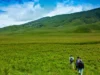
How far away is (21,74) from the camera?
24.7 metres

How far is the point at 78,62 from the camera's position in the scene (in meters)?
23.4

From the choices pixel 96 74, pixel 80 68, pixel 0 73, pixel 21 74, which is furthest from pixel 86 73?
pixel 0 73

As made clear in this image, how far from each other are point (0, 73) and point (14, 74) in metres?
1.35

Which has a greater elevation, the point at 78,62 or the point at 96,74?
the point at 78,62

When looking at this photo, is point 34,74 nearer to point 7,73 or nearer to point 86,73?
point 7,73

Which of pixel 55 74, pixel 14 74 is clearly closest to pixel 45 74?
pixel 55 74

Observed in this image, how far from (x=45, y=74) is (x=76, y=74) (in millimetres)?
3065

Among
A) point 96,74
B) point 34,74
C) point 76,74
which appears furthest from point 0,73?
point 96,74

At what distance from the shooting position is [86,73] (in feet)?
83.1

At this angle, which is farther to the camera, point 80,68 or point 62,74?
point 62,74

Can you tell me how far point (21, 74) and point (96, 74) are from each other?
7363mm

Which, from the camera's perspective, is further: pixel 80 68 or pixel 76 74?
pixel 76 74

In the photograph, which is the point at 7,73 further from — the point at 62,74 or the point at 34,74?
the point at 62,74

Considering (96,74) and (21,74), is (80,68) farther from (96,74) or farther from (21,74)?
(21,74)
